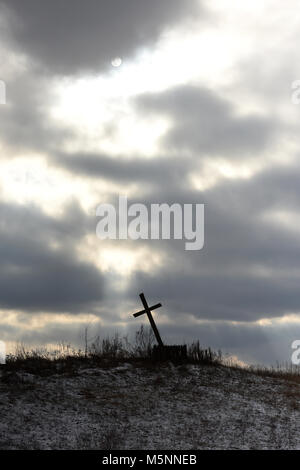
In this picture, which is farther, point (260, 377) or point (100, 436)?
point (260, 377)

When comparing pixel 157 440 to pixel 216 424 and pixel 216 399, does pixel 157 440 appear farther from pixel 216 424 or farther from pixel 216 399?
pixel 216 399

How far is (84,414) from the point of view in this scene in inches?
666

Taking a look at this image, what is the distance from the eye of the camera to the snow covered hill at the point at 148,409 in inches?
606

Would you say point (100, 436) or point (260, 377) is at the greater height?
point (260, 377)

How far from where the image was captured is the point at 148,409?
17.7 meters

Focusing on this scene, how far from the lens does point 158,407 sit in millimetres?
17891

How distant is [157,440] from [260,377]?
27.9 ft

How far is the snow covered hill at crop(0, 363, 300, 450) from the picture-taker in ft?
50.5
